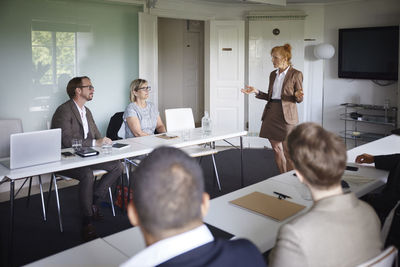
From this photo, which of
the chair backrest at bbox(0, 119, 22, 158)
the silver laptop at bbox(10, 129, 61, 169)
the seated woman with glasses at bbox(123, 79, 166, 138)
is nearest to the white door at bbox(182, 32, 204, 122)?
the seated woman with glasses at bbox(123, 79, 166, 138)

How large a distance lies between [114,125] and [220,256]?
15.4 feet

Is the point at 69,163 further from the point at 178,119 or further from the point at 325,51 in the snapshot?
the point at 325,51

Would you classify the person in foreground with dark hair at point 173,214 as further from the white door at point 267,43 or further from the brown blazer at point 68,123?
the white door at point 267,43

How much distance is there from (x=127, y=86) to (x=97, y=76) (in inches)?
20.0

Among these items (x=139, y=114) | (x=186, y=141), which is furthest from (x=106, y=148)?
(x=139, y=114)

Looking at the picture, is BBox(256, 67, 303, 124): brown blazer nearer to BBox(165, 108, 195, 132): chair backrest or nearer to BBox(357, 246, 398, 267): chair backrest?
BBox(165, 108, 195, 132): chair backrest

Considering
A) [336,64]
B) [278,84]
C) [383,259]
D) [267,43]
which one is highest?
[267,43]

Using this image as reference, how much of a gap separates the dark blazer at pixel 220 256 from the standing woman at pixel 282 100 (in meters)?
3.57

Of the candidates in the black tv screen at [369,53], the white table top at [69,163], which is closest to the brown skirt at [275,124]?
the white table top at [69,163]

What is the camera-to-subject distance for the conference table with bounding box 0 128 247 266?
9.78 ft

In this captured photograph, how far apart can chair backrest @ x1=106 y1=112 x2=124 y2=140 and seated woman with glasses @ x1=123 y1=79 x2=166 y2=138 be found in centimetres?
107

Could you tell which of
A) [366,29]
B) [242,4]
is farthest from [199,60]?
[366,29]

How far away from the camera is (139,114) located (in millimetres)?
4543

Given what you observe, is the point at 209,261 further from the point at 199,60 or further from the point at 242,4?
the point at 199,60
